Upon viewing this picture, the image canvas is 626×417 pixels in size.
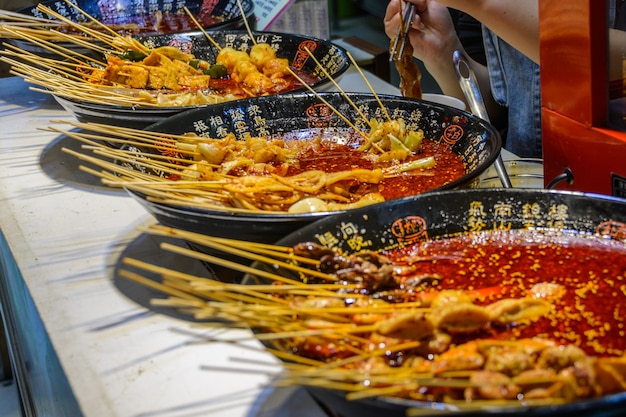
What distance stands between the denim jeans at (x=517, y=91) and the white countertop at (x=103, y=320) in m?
1.70

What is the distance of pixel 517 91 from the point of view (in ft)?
10.6

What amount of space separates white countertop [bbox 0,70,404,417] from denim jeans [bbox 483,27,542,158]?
5.56 feet

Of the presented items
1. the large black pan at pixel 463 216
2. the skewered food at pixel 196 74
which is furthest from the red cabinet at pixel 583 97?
the skewered food at pixel 196 74

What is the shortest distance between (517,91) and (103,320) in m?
2.14

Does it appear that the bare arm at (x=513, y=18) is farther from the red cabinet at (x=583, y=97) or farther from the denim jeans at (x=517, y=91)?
the denim jeans at (x=517, y=91)


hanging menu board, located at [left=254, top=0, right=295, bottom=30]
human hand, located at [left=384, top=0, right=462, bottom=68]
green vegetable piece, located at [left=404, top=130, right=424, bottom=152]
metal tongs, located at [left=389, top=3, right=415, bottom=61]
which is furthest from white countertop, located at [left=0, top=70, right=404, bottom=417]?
human hand, located at [left=384, top=0, right=462, bottom=68]

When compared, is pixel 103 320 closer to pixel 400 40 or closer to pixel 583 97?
pixel 583 97

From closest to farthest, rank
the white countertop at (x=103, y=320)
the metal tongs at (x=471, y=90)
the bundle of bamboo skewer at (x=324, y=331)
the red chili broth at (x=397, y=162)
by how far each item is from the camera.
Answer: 1. the bundle of bamboo skewer at (x=324, y=331)
2. the white countertop at (x=103, y=320)
3. the red chili broth at (x=397, y=162)
4. the metal tongs at (x=471, y=90)

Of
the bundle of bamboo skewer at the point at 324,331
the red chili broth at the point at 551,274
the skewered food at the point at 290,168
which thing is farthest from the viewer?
the skewered food at the point at 290,168

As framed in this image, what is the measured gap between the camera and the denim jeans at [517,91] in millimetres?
3162

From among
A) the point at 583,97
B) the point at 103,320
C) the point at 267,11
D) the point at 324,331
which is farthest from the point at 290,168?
the point at 267,11

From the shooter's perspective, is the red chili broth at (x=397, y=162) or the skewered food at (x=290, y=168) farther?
the red chili broth at (x=397, y=162)

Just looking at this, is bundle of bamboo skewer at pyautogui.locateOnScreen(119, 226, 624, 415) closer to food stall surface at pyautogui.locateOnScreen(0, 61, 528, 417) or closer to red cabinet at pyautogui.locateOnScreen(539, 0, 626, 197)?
food stall surface at pyautogui.locateOnScreen(0, 61, 528, 417)

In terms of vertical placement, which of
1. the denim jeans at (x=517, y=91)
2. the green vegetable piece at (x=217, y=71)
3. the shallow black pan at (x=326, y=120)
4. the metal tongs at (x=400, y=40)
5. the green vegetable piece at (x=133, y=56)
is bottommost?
the denim jeans at (x=517, y=91)
